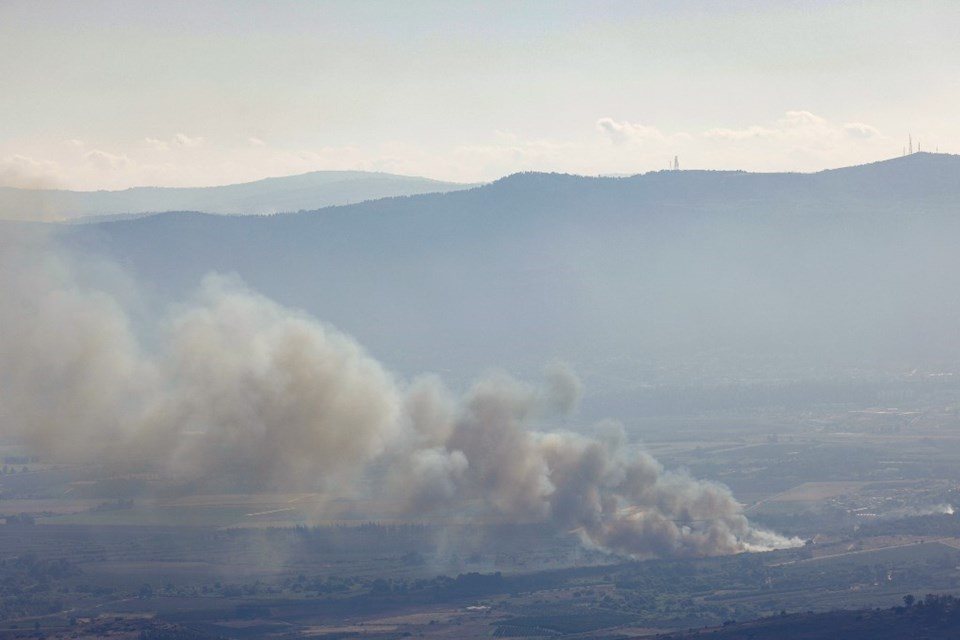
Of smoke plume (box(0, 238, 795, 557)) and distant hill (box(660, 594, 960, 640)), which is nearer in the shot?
distant hill (box(660, 594, 960, 640))

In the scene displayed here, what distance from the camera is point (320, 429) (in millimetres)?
97938

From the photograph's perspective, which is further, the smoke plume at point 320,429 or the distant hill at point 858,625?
the smoke plume at point 320,429

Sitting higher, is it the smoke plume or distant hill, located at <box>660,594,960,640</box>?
the smoke plume

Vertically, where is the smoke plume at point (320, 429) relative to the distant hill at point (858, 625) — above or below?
above

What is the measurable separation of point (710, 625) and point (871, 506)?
36.2 m

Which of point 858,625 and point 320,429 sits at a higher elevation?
point 320,429

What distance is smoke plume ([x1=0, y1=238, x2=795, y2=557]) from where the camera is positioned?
9575cm

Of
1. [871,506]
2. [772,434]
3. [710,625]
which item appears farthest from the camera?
[772,434]

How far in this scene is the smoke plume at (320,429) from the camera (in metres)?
95.8

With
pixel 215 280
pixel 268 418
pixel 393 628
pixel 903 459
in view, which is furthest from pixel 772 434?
pixel 393 628

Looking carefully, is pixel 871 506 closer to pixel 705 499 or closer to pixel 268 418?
pixel 705 499

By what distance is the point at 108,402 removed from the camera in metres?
101

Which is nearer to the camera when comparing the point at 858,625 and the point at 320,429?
the point at 858,625

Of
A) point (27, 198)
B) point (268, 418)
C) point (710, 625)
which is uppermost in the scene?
point (27, 198)
